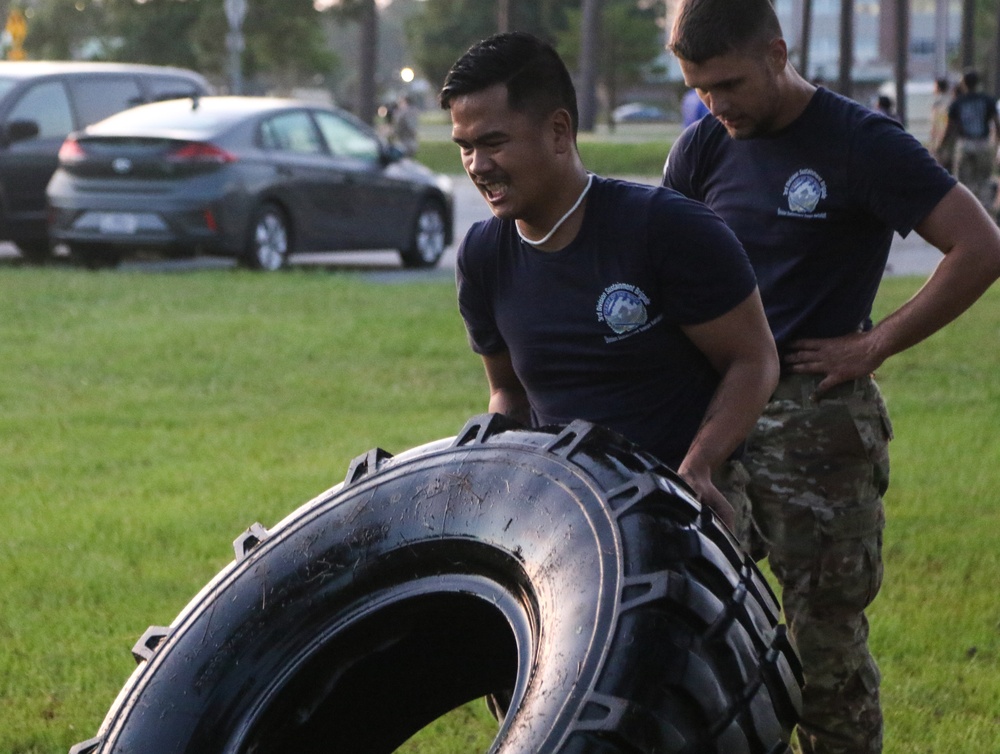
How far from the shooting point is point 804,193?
3637 mm

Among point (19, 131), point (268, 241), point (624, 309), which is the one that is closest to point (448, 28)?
point (19, 131)

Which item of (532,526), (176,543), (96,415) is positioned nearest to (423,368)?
(96,415)

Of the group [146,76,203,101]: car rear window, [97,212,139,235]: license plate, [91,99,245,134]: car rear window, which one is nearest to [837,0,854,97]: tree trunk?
[146,76,203,101]: car rear window

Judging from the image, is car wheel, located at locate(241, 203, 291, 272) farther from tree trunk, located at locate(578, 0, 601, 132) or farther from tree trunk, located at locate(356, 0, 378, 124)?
tree trunk, located at locate(578, 0, 601, 132)

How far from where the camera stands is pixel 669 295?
3.05 metres

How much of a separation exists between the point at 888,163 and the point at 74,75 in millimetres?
13364

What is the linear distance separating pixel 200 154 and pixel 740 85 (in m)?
11.1

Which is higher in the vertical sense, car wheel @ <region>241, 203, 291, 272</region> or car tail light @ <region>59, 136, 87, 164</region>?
car tail light @ <region>59, 136, 87, 164</region>

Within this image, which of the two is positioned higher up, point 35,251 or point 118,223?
point 118,223

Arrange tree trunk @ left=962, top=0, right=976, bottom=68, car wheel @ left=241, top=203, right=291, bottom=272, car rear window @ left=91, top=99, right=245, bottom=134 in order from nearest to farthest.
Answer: car wheel @ left=241, top=203, right=291, bottom=272 → car rear window @ left=91, top=99, right=245, bottom=134 → tree trunk @ left=962, top=0, right=976, bottom=68

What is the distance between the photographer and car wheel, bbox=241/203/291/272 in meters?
14.4

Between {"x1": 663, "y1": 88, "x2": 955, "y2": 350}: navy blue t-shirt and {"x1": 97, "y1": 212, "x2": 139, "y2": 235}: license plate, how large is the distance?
35.6ft

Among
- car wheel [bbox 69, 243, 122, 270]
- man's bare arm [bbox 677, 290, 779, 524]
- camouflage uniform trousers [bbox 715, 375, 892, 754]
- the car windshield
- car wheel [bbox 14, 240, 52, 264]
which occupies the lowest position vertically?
car wheel [bbox 14, 240, 52, 264]

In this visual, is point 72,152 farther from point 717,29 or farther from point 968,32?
point 968,32
